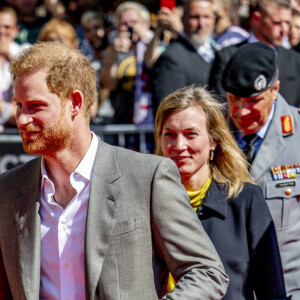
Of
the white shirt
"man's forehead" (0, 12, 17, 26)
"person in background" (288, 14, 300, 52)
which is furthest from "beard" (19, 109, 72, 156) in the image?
"man's forehead" (0, 12, 17, 26)

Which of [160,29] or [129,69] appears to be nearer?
[160,29]

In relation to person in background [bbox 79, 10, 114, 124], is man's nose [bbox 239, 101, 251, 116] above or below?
below

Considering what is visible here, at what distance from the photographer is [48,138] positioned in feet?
9.64

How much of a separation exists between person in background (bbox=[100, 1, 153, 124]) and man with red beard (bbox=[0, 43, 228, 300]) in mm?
4829

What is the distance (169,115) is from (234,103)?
2.20 feet

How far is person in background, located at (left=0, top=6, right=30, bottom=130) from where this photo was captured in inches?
309

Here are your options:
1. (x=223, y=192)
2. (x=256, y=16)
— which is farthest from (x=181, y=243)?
(x=256, y=16)

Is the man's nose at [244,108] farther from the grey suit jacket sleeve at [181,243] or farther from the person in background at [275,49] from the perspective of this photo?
the grey suit jacket sleeve at [181,243]

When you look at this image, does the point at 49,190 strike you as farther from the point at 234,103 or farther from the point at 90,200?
the point at 234,103

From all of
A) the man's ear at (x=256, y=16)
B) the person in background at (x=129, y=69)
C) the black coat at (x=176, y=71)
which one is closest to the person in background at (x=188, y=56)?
the black coat at (x=176, y=71)

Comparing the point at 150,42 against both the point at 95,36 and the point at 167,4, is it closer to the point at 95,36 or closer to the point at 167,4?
the point at 167,4

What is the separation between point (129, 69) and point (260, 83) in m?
3.56

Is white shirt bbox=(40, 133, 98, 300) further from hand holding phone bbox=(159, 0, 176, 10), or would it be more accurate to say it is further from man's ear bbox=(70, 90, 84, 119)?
hand holding phone bbox=(159, 0, 176, 10)

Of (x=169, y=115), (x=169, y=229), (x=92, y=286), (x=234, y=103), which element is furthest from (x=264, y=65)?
(x=92, y=286)
